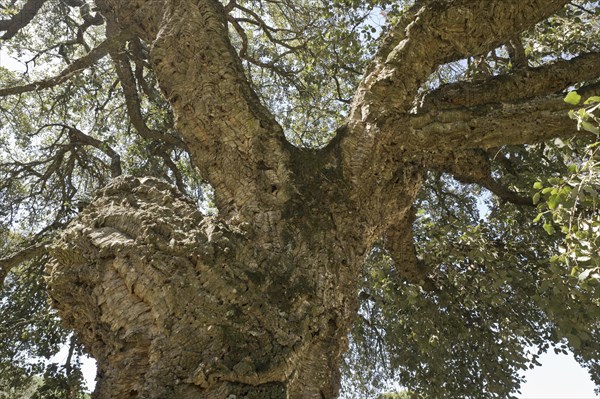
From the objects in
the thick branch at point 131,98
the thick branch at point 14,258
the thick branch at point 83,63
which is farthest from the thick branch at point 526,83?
the thick branch at point 14,258

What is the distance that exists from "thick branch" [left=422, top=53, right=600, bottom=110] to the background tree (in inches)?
0.6

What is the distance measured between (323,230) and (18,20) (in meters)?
6.99

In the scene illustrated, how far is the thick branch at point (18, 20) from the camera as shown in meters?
7.16

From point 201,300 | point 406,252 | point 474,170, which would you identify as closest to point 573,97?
point 201,300

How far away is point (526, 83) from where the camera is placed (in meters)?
3.83

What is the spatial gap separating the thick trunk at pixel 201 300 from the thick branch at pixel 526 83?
5.80 feet

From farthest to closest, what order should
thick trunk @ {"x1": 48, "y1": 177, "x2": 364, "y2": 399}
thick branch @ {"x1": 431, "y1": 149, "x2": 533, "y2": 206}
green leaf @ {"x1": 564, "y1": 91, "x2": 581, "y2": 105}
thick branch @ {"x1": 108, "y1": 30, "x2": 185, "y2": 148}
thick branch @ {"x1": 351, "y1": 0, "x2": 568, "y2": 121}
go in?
thick branch @ {"x1": 108, "y1": 30, "x2": 185, "y2": 148} → thick branch @ {"x1": 431, "y1": 149, "x2": 533, "y2": 206} → thick branch @ {"x1": 351, "y1": 0, "x2": 568, "y2": 121} → thick trunk @ {"x1": 48, "y1": 177, "x2": 364, "y2": 399} → green leaf @ {"x1": 564, "y1": 91, "x2": 581, "y2": 105}

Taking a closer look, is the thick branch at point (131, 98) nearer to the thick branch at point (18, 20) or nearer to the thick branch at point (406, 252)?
the thick branch at point (18, 20)

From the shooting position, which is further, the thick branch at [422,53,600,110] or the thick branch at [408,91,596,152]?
the thick branch at [422,53,600,110]

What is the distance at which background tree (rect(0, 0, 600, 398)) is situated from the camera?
7.39 ft

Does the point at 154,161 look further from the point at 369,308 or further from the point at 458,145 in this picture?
the point at 458,145

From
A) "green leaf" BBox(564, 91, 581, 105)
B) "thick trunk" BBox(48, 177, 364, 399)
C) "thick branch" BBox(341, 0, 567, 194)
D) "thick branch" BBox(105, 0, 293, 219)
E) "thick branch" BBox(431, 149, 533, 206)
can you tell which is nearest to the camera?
"green leaf" BBox(564, 91, 581, 105)

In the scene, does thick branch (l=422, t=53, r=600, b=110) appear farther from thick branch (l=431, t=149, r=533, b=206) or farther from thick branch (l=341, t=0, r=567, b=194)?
thick branch (l=431, t=149, r=533, b=206)

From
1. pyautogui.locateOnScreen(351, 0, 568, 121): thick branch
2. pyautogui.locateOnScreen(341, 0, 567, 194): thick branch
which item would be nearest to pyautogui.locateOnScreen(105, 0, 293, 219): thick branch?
pyautogui.locateOnScreen(341, 0, 567, 194): thick branch
